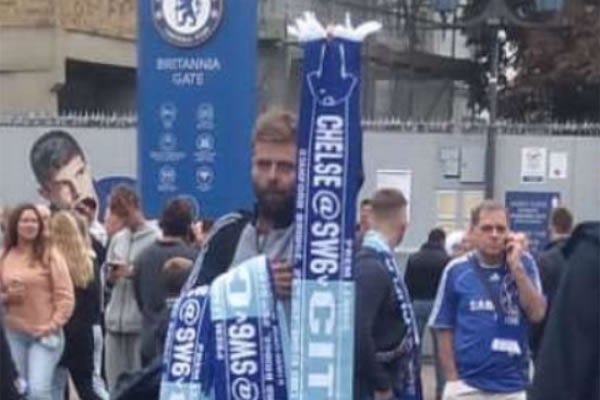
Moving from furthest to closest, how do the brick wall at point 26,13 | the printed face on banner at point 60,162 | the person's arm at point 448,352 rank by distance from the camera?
the brick wall at point 26,13
the printed face on banner at point 60,162
the person's arm at point 448,352

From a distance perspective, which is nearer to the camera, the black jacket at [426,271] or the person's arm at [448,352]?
the person's arm at [448,352]

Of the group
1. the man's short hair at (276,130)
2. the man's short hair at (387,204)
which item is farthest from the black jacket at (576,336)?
the man's short hair at (387,204)

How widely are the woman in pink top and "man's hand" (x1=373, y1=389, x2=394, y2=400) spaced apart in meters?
4.70

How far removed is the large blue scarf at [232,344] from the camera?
5820mm

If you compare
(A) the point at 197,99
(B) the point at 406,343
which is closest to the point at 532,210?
(A) the point at 197,99

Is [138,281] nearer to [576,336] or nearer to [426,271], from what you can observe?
[426,271]

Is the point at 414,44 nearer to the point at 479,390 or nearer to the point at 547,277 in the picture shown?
the point at 547,277

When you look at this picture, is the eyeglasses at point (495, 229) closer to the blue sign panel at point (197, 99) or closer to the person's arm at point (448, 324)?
the person's arm at point (448, 324)

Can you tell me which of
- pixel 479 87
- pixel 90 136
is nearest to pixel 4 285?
pixel 90 136

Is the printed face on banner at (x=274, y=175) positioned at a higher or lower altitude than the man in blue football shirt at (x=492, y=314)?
higher

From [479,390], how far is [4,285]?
11.2ft

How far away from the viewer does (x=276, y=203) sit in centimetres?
602

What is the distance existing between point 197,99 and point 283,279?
12.3m

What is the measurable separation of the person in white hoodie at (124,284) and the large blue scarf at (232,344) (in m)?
7.43
